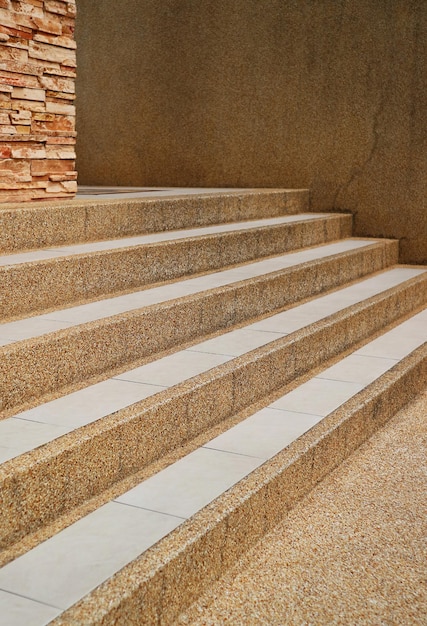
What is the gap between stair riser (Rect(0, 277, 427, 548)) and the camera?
6.48ft

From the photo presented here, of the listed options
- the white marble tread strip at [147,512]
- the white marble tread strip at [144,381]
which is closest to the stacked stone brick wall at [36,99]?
the white marble tread strip at [144,381]

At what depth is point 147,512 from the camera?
2.08 m

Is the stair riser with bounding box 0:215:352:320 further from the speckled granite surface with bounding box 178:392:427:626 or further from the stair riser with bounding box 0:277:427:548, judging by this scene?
the speckled granite surface with bounding box 178:392:427:626

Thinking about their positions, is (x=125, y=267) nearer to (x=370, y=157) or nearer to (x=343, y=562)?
(x=343, y=562)

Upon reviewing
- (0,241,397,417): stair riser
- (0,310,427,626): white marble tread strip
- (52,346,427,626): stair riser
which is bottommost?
(52,346,427,626): stair riser

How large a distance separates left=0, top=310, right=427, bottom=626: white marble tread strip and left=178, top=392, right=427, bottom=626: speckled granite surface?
226 mm

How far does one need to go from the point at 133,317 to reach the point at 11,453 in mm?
1046

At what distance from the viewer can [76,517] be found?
81.1 inches

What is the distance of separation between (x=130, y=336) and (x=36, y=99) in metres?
1.75

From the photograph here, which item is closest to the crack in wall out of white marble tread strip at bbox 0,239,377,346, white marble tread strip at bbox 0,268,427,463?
white marble tread strip at bbox 0,239,377,346

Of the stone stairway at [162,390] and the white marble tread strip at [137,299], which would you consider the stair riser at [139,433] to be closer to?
the stone stairway at [162,390]

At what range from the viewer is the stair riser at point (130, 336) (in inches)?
96.8

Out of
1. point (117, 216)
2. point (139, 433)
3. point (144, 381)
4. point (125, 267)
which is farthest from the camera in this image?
point (117, 216)

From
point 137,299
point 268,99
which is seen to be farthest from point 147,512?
point 268,99
